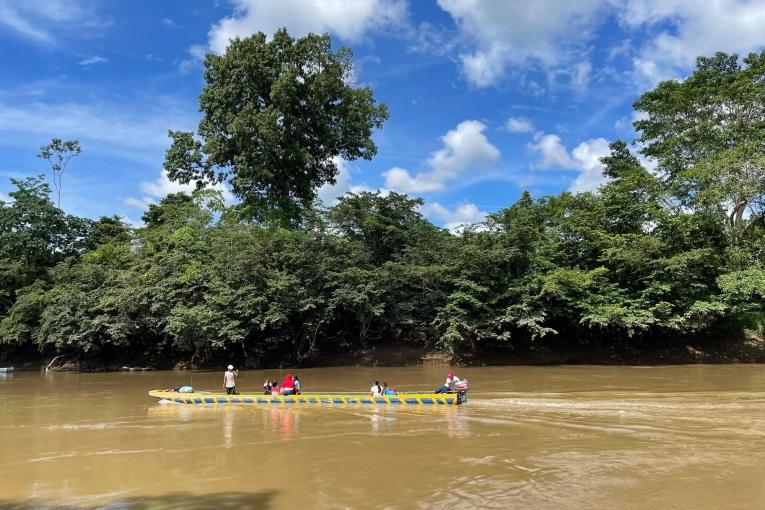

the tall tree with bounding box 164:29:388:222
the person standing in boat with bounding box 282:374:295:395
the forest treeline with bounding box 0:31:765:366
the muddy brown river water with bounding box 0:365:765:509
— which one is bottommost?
the muddy brown river water with bounding box 0:365:765:509

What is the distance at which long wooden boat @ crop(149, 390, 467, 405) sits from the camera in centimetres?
1628

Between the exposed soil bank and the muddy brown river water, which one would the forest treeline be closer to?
the exposed soil bank

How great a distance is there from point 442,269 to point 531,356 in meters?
7.42

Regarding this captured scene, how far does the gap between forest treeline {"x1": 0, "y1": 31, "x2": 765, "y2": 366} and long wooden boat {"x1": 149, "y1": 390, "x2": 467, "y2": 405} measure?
9.03 m

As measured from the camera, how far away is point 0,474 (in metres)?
9.84

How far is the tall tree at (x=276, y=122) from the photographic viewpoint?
35.4m

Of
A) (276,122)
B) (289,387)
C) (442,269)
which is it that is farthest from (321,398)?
(276,122)

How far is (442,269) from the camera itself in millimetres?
29734

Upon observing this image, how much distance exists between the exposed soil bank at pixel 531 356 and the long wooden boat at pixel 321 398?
12.8m

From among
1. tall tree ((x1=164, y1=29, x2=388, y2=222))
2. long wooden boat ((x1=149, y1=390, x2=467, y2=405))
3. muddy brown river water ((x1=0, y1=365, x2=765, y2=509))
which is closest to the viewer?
muddy brown river water ((x1=0, y1=365, x2=765, y2=509))

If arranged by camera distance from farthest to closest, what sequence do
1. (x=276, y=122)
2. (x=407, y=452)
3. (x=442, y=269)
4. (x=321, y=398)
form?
(x=276, y=122)
(x=442, y=269)
(x=321, y=398)
(x=407, y=452)

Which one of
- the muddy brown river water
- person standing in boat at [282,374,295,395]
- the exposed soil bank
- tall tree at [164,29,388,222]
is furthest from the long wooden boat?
tall tree at [164,29,388,222]

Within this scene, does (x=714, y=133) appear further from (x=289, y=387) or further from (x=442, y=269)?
(x=289, y=387)

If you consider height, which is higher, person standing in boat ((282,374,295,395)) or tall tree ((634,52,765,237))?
tall tree ((634,52,765,237))
